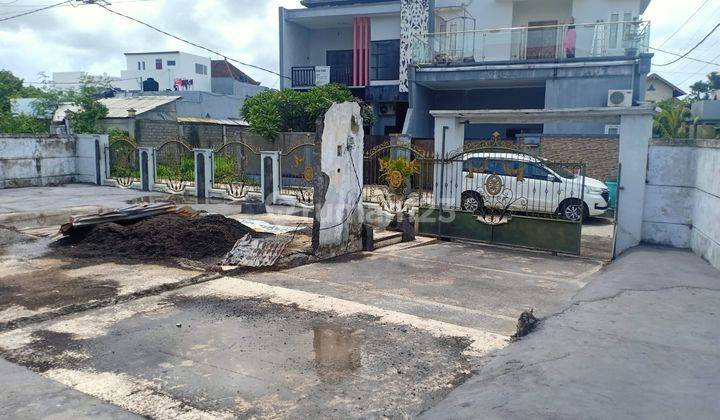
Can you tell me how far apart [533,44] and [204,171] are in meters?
12.2

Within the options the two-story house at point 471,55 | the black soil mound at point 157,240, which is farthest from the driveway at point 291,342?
the two-story house at point 471,55

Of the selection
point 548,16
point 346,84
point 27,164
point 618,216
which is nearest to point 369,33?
point 346,84

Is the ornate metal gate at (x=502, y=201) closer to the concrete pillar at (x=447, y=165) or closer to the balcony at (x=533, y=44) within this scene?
the concrete pillar at (x=447, y=165)

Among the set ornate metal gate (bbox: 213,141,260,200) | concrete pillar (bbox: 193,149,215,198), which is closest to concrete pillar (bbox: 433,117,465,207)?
ornate metal gate (bbox: 213,141,260,200)

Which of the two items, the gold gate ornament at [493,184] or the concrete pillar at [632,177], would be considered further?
the gold gate ornament at [493,184]

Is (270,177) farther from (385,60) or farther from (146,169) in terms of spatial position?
(385,60)

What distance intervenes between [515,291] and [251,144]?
51.2ft

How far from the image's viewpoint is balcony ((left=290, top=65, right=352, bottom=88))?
24812 millimetres

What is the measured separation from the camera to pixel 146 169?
19.1 meters

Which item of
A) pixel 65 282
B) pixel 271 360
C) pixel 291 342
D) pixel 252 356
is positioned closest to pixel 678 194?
pixel 291 342

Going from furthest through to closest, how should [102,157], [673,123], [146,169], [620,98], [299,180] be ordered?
1. [673,123]
2. [102,157]
3. [146,169]
4. [620,98]
5. [299,180]

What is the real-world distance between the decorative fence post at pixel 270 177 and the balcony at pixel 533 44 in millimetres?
8330

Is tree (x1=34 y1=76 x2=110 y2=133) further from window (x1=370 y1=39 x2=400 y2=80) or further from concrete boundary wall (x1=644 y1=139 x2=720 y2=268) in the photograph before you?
concrete boundary wall (x1=644 y1=139 x2=720 y2=268)

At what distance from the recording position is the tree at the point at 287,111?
2067cm
